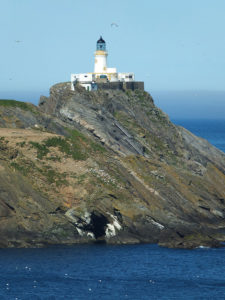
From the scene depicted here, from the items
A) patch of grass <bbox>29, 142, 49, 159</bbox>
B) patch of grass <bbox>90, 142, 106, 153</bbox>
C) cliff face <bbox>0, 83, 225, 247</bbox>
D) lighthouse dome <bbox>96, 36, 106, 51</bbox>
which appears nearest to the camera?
cliff face <bbox>0, 83, 225, 247</bbox>

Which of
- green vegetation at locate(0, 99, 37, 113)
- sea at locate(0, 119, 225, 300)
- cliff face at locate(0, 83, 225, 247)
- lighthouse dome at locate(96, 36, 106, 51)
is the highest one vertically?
lighthouse dome at locate(96, 36, 106, 51)

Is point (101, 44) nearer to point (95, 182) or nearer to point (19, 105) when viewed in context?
point (19, 105)

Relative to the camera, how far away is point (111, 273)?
81.1 meters

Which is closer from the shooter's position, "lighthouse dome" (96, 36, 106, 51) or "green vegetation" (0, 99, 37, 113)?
"green vegetation" (0, 99, 37, 113)

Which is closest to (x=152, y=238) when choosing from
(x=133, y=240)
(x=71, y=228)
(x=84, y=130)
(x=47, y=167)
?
(x=133, y=240)

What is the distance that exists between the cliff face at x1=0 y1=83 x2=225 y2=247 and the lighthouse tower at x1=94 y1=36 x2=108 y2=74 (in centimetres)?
1251

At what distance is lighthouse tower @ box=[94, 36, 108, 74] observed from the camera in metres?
139

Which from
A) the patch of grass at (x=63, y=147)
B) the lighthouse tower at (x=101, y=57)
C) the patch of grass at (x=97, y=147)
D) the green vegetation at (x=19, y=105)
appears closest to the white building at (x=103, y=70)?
the lighthouse tower at (x=101, y=57)

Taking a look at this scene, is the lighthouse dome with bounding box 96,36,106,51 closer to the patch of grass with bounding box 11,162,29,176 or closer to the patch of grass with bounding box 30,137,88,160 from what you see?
the patch of grass with bounding box 30,137,88,160

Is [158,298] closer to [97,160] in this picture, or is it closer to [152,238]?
[152,238]

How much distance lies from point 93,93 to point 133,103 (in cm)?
993

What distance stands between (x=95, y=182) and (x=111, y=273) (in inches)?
767

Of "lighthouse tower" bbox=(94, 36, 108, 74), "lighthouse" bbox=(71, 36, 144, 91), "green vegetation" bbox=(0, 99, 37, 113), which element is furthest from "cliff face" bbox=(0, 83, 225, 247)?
"lighthouse tower" bbox=(94, 36, 108, 74)

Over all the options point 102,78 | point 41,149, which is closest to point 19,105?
point 41,149
